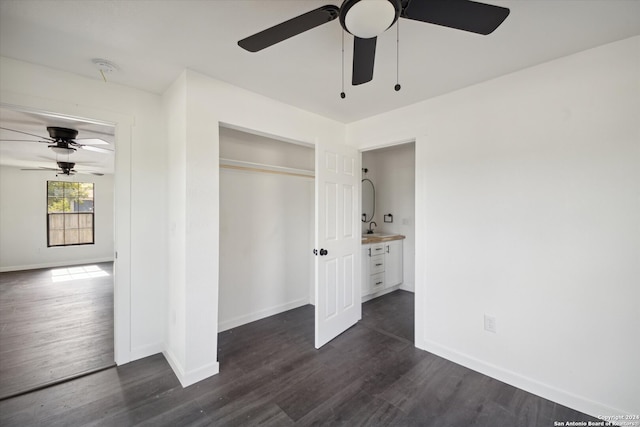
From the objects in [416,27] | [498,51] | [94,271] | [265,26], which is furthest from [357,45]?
[94,271]

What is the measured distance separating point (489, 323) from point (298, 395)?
1670 mm

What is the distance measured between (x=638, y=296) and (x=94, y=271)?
8425 mm

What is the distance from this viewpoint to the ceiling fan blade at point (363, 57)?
134cm

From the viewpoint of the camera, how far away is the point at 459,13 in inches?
45.3

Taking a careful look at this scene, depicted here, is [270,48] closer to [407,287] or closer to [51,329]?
[51,329]

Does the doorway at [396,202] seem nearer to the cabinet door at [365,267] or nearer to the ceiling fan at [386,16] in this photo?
the cabinet door at [365,267]

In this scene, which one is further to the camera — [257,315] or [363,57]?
[257,315]

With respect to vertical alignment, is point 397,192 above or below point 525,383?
above

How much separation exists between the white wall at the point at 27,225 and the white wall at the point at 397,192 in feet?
24.5

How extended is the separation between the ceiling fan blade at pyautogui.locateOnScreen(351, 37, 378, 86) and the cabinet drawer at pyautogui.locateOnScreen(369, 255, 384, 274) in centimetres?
287

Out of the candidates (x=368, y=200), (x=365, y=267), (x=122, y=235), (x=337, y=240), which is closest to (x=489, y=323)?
(x=337, y=240)

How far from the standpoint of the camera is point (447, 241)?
2553 millimetres

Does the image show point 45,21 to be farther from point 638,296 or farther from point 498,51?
point 638,296

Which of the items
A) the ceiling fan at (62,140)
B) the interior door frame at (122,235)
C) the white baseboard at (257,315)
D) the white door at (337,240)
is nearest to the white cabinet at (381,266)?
the white door at (337,240)
